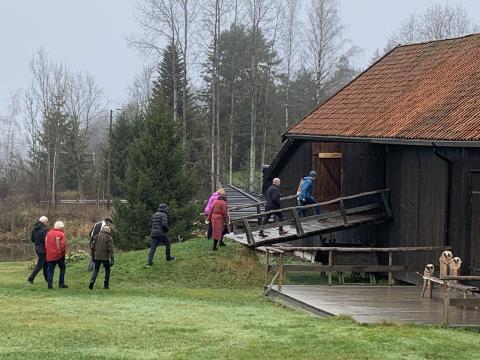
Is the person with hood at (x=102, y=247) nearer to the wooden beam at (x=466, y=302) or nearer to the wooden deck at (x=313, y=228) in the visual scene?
the wooden deck at (x=313, y=228)

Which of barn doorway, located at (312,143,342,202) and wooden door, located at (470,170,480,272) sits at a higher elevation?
barn doorway, located at (312,143,342,202)

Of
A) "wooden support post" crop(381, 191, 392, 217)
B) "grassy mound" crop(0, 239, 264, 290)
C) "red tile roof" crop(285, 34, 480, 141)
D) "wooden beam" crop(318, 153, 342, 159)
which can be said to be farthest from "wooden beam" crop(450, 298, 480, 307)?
"wooden beam" crop(318, 153, 342, 159)

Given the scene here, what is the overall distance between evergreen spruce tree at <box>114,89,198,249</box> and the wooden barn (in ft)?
21.2

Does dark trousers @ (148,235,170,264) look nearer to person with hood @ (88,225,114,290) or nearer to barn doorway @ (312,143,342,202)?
person with hood @ (88,225,114,290)

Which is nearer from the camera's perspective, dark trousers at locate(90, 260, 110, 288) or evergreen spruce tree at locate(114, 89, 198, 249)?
dark trousers at locate(90, 260, 110, 288)

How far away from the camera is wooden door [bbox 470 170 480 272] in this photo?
18.2m

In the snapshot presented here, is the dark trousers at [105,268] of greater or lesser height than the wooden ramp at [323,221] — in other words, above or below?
below

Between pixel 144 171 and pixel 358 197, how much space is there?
13881 mm

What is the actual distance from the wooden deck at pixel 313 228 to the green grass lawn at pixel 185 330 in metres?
1.85

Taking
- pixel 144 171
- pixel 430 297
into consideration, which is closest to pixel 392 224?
pixel 430 297

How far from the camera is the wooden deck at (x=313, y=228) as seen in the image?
869 inches

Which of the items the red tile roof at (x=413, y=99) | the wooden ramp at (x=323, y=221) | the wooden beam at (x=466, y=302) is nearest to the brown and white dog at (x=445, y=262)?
the red tile roof at (x=413, y=99)

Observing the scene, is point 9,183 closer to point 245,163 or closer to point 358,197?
point 245,163

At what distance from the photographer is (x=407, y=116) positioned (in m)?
21.8
